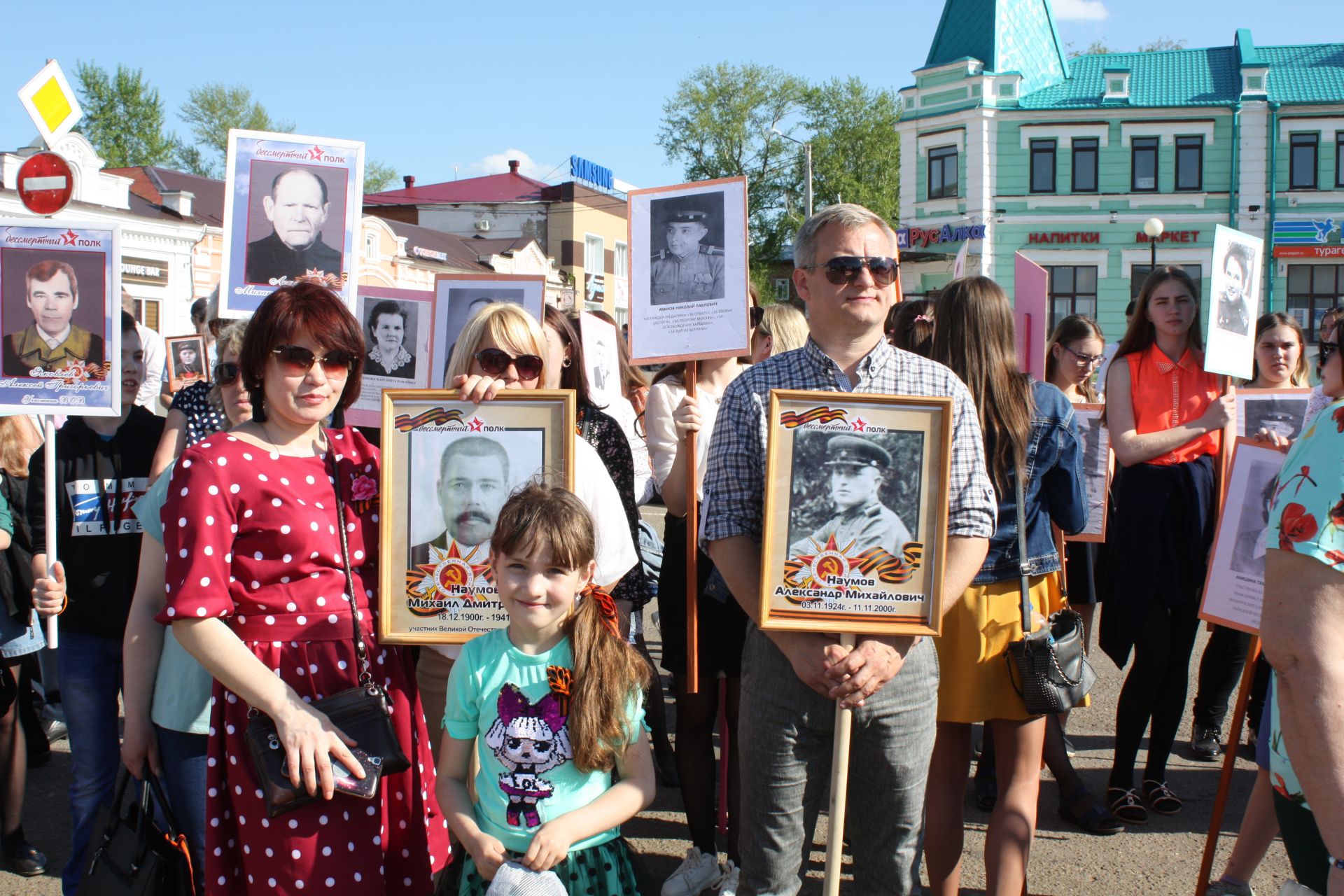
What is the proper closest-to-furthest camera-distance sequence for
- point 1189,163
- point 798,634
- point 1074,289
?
point 798,634 → point 1189,163 → point 1074,289

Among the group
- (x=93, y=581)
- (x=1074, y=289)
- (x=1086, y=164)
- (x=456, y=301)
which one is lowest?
(x=93, y=581)

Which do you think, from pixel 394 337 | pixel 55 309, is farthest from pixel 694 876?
pixel 55 309

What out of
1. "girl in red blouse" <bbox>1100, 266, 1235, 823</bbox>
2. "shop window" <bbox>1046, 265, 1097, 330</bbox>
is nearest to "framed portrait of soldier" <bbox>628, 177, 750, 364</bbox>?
"girl in red blouse" <bbox>1100, 266, 1235, 823</bbox>

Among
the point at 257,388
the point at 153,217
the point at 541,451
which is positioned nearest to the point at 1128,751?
the point at 541,451

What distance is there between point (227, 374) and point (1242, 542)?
3.53 m

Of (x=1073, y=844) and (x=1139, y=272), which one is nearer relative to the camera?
(x=1073, y=844)

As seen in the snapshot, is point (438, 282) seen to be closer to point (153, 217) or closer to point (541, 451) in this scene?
point (541, 451)

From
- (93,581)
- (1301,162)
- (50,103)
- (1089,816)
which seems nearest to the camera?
(93,581)

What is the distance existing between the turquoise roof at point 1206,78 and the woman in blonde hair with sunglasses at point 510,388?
33.5 m

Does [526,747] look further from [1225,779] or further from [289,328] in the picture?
[1225,779]

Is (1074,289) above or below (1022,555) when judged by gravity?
above

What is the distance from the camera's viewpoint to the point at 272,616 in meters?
2.48

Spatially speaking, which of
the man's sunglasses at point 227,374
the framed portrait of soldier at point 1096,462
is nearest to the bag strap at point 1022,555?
the framed portrait of soldier at point 1096,462

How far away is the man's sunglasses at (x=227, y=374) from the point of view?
383 cm
